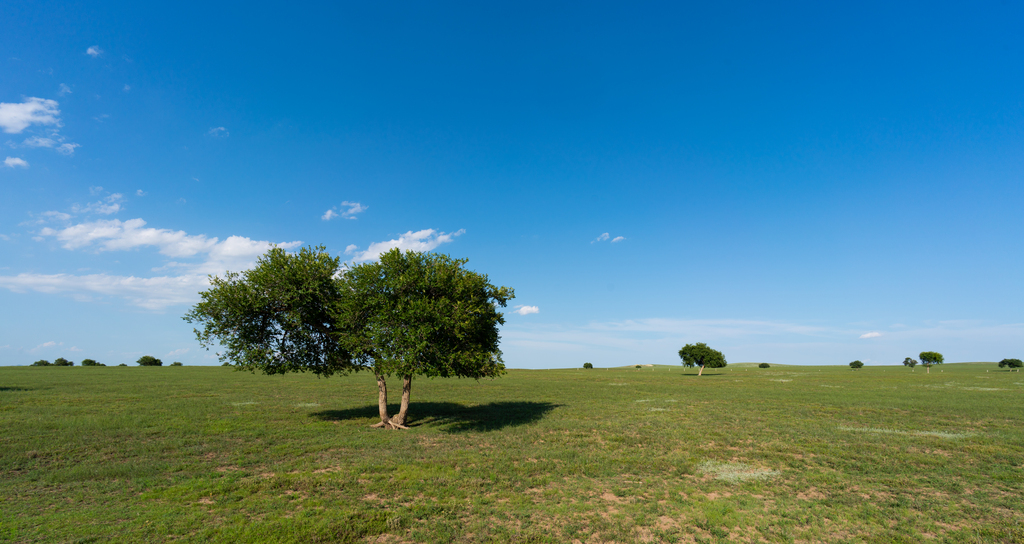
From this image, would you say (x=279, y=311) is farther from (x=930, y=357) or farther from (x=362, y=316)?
(x=930, y=357)

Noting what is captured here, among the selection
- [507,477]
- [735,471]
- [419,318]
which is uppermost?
[419,318]

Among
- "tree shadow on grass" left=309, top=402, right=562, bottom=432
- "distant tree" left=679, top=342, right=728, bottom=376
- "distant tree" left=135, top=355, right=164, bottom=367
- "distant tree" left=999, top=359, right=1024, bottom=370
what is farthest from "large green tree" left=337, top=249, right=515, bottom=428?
"distant tree" left=999, top=359, right=1024, bottom=370

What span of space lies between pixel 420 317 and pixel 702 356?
343 feet

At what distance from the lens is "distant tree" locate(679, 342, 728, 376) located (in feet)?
368

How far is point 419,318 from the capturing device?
2591cm

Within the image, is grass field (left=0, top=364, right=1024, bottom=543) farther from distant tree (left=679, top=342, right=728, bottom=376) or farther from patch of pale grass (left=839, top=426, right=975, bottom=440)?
distant tree (left=679, top=342, right=728, bottom=376)

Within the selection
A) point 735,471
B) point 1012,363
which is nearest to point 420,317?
point 735,471

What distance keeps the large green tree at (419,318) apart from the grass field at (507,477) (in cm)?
423

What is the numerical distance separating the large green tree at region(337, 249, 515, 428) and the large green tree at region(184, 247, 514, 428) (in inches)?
2.5

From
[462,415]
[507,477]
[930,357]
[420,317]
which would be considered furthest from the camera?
[930,357]

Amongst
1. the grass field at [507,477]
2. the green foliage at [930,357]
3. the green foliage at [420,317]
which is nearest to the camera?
the grass field at [507,477]

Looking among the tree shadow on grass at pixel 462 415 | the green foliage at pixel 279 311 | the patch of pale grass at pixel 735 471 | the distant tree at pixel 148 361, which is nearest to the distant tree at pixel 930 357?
the tree shadow on grass at pixel 462 415

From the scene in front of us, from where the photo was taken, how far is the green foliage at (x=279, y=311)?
27859mm

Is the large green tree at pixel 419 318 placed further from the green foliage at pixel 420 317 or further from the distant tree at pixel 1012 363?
the distant tree at pixel 1012 363
